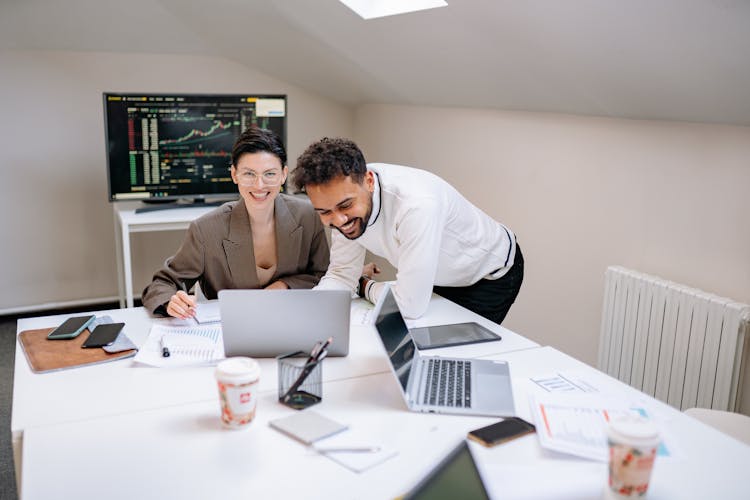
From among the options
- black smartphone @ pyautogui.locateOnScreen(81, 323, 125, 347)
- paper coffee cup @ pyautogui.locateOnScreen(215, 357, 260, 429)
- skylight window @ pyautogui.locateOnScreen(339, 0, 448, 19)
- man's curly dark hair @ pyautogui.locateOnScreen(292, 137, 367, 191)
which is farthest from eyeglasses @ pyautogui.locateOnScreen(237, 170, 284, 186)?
skylight window @ pyautogui.locateOnScreen(339, 0, 448, 19)

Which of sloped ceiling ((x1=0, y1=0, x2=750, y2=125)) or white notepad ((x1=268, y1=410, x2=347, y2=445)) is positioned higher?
sloped ceiling ((x1=0, y1=0, x2=750, y2=125))

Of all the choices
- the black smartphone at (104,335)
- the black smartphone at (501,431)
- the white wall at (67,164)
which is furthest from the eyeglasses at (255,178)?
the white wall at (67,164)

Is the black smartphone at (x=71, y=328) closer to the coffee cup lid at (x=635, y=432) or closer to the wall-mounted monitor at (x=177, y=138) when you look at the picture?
the coffee cup lid at (x=635, y=432)

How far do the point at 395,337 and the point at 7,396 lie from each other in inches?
95.0

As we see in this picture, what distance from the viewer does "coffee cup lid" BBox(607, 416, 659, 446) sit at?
1094 millimetres

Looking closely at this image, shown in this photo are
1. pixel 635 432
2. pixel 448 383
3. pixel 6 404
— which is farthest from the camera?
pixel 6 404

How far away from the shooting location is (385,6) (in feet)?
10.5

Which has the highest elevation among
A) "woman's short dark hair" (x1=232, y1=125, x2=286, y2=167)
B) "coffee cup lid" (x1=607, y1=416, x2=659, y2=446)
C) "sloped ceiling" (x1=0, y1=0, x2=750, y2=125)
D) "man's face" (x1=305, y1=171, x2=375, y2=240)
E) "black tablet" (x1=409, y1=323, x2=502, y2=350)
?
"sloped ceiling" (x1=0, y1=0, x2=750, y2=125)

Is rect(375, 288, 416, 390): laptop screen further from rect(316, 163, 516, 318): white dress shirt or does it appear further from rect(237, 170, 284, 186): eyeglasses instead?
rect(237, 170, 284, 186): eyeglasses

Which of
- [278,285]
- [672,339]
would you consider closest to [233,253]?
[278,285]

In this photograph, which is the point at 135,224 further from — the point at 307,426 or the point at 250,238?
the point at 307,426

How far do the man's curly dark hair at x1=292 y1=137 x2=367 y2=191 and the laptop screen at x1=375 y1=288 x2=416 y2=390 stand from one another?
0.39 m

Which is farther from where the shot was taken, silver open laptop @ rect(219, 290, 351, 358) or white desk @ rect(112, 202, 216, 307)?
white desk @ rect(112, 202, 216, 307)

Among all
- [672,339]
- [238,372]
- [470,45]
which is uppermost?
[470,45]
